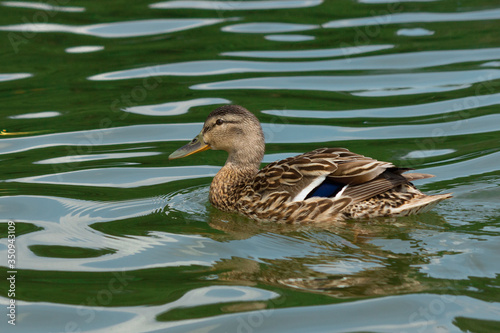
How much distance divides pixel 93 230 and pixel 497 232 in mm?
4042

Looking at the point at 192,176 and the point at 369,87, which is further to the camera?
the point at 369,87

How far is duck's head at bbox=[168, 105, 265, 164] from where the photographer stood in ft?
32.5

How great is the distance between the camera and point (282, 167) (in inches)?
362

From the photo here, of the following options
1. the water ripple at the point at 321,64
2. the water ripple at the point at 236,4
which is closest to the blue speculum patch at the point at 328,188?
the water ripple at the point at 321,64

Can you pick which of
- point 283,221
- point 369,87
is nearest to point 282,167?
point 283,221

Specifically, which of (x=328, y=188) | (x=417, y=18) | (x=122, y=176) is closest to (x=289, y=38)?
(x=417, y=18)

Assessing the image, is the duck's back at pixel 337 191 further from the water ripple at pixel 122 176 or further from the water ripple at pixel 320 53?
the water ripple at pixel 320 53

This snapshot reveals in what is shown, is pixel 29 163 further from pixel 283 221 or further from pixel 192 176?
pixel 283 221

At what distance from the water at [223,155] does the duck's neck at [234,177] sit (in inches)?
9.0

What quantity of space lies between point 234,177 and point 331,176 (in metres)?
1.46

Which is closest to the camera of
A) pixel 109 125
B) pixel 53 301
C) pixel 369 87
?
pixel 53 301

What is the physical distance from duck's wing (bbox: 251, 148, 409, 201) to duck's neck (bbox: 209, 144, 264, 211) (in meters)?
0.52

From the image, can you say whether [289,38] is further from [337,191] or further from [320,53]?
[337,191]

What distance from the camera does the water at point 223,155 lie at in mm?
7035
